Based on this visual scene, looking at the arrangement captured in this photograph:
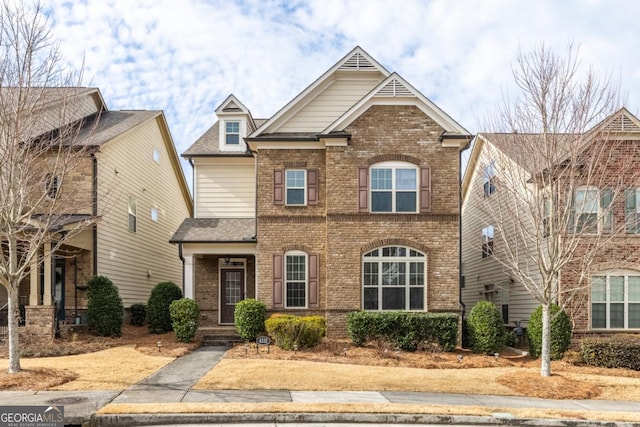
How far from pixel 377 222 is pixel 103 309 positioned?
30.3 ft

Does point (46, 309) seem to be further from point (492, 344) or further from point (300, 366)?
point (492, 344)

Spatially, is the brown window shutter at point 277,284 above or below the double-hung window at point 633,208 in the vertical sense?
below

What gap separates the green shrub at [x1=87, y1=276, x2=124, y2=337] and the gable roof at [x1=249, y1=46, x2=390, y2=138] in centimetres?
696

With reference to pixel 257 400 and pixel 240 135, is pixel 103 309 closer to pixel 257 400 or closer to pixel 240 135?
pixel 240 135

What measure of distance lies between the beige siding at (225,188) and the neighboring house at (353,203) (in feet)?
7.85

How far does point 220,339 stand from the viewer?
766 inches

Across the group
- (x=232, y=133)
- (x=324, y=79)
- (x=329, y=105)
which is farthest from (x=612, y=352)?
(x=232, y=133)

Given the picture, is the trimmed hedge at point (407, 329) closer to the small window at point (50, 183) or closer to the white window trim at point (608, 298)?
the white window trim at point (608, 298)

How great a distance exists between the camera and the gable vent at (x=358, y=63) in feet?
67.2

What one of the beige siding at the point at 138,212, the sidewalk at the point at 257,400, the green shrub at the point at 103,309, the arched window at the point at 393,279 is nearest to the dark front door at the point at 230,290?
the green shrub at the point at 103,309

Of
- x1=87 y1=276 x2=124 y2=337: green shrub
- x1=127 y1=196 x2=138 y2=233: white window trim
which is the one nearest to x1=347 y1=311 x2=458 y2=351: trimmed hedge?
x1=87 y1=276 x2=124 y2=337: green shrub

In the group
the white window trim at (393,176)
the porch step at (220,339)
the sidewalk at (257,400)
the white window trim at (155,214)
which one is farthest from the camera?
the white window trim at (155,214)

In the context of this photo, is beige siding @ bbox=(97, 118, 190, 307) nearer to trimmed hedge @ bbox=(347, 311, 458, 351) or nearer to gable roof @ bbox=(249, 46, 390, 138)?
gable roof @ bbox=(249, 46, 390, 138)

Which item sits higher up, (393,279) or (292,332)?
(393,279)
